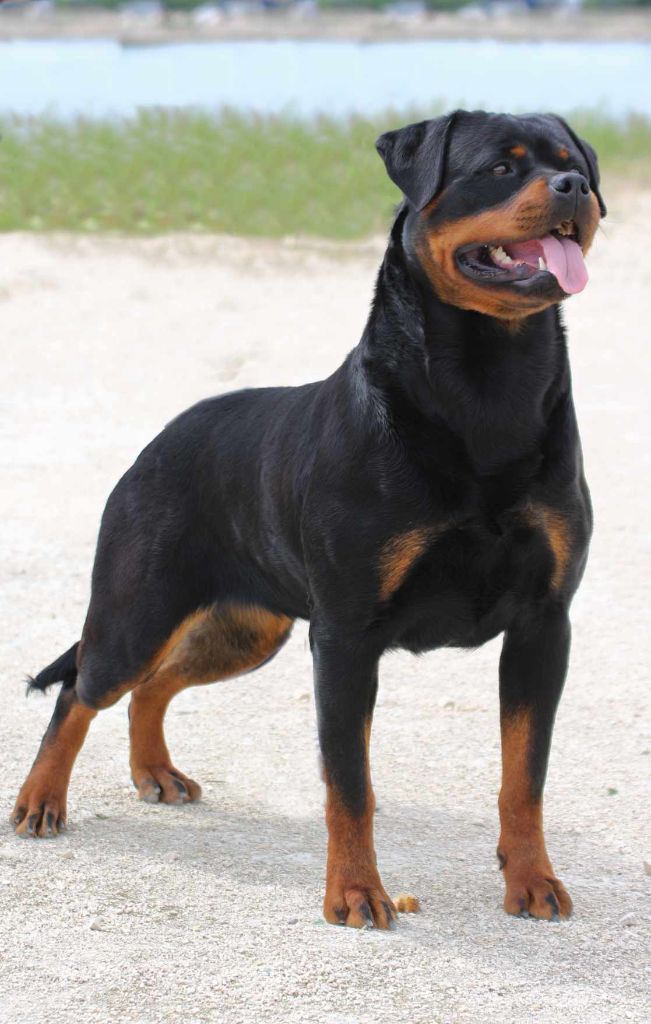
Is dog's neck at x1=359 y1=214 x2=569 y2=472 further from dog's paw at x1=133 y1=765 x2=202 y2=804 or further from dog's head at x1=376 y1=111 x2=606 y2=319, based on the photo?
dog's paw at x1=133 y1=765 x2=202 y2=804

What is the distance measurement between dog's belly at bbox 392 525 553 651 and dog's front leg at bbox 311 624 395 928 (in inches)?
6.5

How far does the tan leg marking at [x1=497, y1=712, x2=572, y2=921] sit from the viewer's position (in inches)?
160

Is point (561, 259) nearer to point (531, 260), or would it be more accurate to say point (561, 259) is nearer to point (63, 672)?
point (531, 260)

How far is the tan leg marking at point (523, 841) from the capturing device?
4.07 meters

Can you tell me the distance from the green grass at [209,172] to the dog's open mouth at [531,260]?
14447mm

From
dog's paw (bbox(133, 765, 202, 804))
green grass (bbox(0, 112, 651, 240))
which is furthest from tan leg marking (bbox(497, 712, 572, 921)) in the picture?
green grass (bbox(0, 112, 651, 240))

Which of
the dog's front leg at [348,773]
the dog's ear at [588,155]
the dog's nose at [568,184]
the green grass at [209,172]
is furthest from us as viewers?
the green grass at [209,172]

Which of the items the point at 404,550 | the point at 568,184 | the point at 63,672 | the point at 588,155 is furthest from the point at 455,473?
the point at 63,672

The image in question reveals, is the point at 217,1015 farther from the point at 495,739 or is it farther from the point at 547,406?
the point at 495,739

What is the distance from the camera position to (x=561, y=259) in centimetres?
364

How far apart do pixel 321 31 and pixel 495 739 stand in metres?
18.8

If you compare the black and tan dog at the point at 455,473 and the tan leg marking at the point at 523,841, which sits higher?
the black and tan dog at the point at 455,473

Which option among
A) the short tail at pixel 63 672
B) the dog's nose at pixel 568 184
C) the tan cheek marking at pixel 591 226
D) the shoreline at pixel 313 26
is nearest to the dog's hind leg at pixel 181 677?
the short tail at pixel 63 672

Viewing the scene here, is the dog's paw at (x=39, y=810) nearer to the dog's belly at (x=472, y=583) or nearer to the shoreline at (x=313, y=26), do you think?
the dog's belly at (x=472, y=583)
